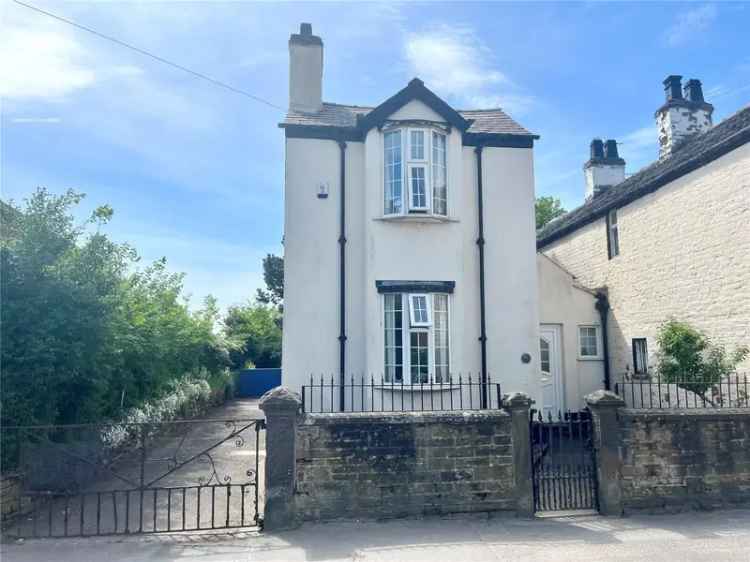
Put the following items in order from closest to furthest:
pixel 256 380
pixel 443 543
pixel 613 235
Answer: pixel 443 543 < pixel 613 235 < pixel 256 380

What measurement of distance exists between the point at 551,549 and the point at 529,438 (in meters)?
1.45

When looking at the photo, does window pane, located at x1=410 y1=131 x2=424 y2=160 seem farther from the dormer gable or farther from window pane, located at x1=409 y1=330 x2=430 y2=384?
window pane, located at x1=409 y1=330 x2=430 y2=384

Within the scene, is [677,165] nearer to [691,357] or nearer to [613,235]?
[613,235]

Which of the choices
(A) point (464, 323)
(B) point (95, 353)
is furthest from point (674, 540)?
(B) point (95, 353)

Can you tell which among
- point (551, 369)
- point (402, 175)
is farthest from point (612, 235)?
point (402, 175)

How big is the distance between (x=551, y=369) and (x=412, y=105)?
778 cm

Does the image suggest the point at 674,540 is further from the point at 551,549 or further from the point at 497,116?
the point at 497,116

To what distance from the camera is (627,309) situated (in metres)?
14.2

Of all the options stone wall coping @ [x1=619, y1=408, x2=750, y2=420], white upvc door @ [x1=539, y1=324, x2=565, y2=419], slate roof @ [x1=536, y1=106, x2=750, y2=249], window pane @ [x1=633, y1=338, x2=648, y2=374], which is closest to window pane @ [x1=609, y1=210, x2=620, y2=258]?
slate roof @ [x1=536, y1=106, x2=750, y2=249]

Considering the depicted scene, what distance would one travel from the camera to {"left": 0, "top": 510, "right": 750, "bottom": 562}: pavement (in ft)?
18.8

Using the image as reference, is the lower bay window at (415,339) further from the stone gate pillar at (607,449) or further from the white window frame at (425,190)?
the stone gate pillar at (607,449)

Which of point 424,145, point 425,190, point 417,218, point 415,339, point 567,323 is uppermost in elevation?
point 424,145

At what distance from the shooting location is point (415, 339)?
10.3 m

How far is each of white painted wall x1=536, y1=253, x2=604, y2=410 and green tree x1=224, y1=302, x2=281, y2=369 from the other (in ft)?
67.0
